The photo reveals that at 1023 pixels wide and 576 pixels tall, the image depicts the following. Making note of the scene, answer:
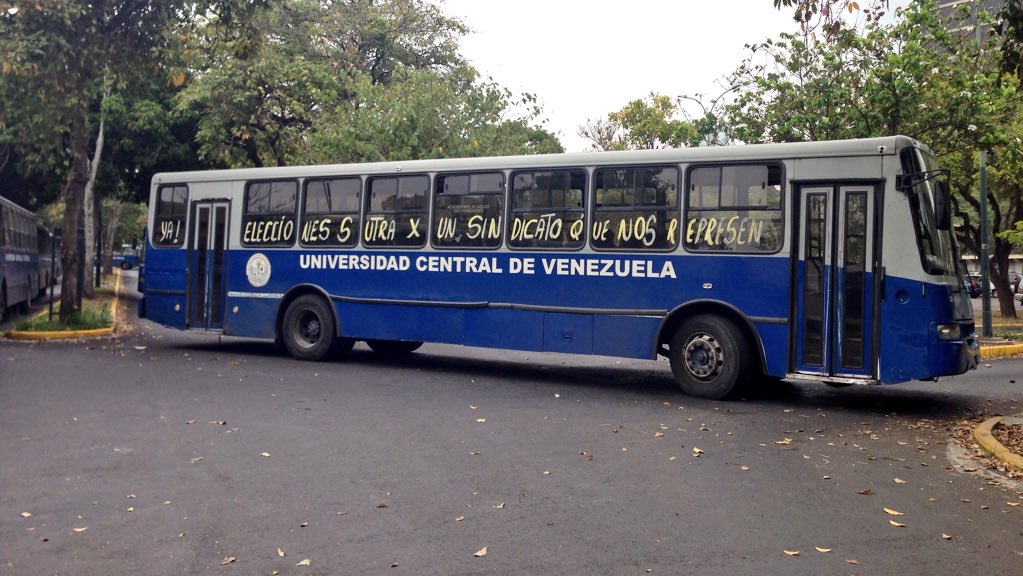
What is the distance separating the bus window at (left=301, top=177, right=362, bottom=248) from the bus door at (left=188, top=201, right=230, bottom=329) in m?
1.71

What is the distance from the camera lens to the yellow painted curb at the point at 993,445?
790 cm

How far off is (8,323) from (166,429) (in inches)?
620

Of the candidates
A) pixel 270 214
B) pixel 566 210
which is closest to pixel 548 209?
pixel 566 210

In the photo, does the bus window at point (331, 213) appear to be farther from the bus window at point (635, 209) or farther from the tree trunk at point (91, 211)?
the tree trunk at point (91, 211)

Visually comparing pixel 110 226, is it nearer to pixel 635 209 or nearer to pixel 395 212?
pixel 395 212

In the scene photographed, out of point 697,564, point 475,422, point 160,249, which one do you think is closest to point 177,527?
point 697,564

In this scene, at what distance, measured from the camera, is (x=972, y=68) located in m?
21.9

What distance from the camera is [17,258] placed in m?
24.6

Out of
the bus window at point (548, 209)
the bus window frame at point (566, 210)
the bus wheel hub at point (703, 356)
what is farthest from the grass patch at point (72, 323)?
the bus wheel hub at point (703, 356)

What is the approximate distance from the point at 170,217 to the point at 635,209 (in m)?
8.61

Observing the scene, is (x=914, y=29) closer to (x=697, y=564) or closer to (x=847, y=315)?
(x=847, y=315)

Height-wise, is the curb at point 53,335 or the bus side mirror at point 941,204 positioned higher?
the bus side mirror at point 941,204

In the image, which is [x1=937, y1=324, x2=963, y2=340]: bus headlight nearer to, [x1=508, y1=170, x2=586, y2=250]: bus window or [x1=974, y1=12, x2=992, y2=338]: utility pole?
[x1=508, y1=170, x2=586, y2=250]: bus window

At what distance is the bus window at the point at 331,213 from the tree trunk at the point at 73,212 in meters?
6.73
